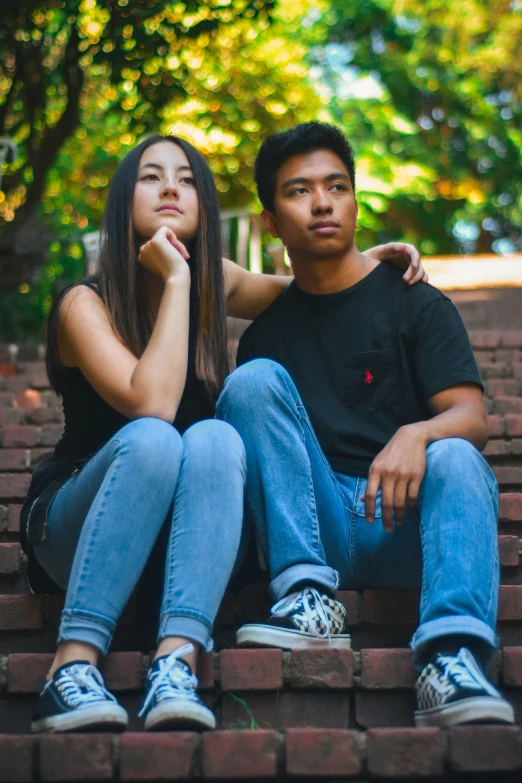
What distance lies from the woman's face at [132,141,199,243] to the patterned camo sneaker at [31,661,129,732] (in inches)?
48.6

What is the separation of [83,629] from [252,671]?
366mm

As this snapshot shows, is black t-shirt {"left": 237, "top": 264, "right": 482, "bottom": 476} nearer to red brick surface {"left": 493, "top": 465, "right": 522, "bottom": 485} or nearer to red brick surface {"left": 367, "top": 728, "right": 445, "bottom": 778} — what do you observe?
red brick surface {"left": 367, "top": 728, "right": 445, "bottom": 778}

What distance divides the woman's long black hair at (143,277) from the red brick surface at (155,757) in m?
1.01

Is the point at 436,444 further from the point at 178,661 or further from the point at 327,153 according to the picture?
the point at 327,153

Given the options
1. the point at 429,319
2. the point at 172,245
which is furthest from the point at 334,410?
the point at 172,245

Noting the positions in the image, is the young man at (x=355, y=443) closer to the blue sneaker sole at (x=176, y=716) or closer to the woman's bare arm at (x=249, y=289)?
the woman's bare arm at (x=249, y=289)

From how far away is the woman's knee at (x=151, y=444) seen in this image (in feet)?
6.92

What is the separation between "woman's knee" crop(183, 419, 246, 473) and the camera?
215 cm

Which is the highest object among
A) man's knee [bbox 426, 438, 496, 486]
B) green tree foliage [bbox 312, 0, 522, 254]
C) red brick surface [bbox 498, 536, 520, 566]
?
green tree foliage [bbox 312, 0, 522, 254]

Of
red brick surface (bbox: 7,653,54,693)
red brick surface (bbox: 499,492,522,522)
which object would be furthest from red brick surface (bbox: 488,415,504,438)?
red brick surface (bbox: 7,653,54,693)

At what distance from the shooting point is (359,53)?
15.9m

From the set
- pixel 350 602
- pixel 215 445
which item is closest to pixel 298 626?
pixel 350 602

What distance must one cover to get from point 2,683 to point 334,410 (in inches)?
40.8

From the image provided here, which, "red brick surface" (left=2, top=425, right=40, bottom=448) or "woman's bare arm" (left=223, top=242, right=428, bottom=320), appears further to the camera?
"red brick surface" (left=2, top=425, right=40, bottom=448)
